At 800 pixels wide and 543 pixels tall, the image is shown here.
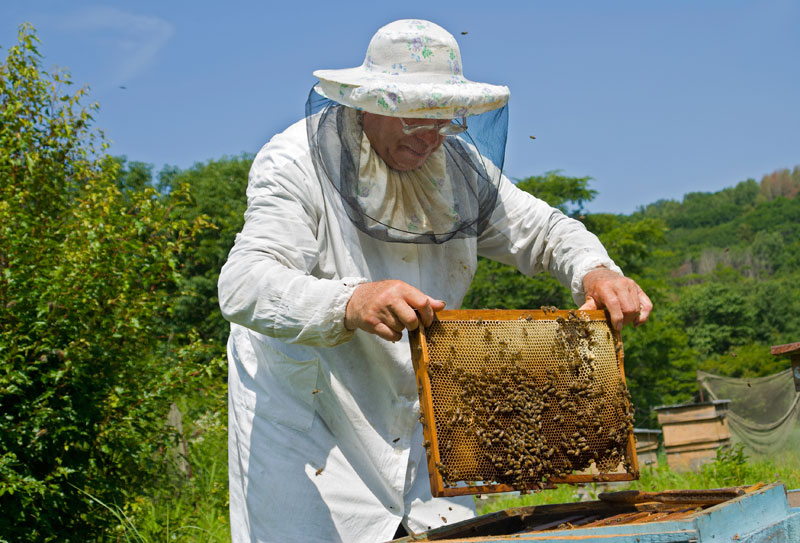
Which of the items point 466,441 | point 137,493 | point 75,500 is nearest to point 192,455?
point 137,493

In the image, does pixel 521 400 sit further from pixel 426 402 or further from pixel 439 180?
pixel 439 180

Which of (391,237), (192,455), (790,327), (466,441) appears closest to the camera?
(466,441)

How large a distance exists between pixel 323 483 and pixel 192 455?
5.46 metres

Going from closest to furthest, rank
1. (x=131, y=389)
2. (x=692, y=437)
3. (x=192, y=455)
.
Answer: (x=131, y=389), (x=192, y=455), (x=692, y=437)

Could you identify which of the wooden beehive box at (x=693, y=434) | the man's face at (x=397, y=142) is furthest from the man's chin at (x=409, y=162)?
the wooden beehive box at (x=693, y=434)

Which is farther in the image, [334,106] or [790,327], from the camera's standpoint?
[790,327]

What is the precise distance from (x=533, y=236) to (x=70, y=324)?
3379 mm

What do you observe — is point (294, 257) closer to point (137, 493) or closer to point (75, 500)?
point (75, 500)

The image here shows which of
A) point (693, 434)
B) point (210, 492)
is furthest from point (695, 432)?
point (210, 492)

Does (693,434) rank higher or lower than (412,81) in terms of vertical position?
lower

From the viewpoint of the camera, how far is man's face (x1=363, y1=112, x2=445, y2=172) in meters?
2.87

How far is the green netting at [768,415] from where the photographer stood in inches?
635

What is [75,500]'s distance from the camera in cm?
526

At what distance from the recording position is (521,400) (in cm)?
254
